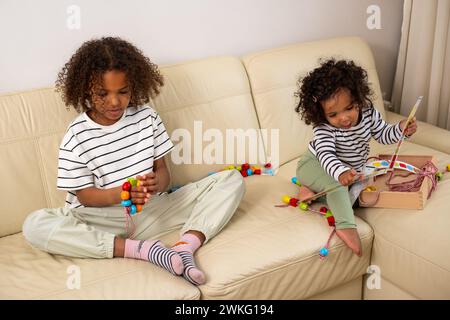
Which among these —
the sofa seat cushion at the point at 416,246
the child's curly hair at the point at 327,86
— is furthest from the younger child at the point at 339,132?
the sofa seat cushion at the point at 416,246

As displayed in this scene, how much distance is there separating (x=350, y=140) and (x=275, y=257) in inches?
21.6

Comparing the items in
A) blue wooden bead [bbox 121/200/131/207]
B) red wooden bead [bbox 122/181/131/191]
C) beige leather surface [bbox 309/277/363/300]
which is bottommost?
beige leather surface [bbox 309/277/363/300]

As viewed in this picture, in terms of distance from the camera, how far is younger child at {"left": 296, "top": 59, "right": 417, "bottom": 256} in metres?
1.81

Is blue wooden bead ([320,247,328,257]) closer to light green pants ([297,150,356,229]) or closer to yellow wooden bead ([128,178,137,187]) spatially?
light green pants ([297,150,356,229])

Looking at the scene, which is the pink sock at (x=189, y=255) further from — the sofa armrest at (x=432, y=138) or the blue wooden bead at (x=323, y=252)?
the sofa armrest at (x=432, y=138)

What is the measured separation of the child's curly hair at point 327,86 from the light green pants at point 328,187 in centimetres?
16

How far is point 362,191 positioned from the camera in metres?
1.90

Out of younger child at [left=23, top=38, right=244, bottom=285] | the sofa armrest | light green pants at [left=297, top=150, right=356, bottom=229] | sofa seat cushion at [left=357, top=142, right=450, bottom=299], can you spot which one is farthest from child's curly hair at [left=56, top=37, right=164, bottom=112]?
the sofa armrest

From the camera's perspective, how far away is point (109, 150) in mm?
1796

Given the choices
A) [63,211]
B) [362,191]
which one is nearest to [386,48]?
[362,191]

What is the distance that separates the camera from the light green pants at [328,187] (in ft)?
5.81

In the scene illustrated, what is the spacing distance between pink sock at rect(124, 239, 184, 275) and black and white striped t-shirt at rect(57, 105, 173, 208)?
24 centimetres

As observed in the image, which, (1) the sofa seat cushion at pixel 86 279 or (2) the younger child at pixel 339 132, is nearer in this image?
(1) the sofa seat cushion at pixel 86 279

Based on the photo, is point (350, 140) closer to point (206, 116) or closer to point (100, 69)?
point (206, 116)
